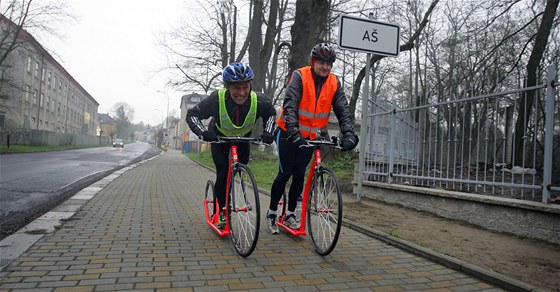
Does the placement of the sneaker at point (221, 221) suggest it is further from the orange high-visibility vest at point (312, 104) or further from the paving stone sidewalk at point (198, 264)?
the orange high-visibility vest at point (312, 104)

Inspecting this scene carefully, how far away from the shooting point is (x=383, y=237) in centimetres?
471

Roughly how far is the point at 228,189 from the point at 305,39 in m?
7.61

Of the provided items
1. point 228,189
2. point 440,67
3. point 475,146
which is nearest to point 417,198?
point 475,146

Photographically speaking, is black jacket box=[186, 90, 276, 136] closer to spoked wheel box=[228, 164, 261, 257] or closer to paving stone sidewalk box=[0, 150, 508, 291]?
spoked wheel box=[228, 164, 261, 257]

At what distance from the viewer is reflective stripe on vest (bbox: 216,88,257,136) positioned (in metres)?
4.40

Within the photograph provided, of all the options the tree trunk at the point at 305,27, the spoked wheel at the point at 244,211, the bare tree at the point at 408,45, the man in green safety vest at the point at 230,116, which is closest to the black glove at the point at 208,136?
the man in green safety vest at the point at 230,116

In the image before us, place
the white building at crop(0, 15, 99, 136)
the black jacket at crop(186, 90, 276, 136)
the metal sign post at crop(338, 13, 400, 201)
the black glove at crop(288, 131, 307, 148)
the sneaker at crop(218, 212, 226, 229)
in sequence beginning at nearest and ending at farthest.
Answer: the black glove at crop(288, 131, 307, 148), the black jacket at crop(186, 90, 276, 136), the sneaker at crop(218, 212, 226, 229), the metal sign post at crop(338, 13, 400, 201), the white building at crop(0, 15, 99, 136)

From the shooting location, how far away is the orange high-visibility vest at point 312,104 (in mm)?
4223

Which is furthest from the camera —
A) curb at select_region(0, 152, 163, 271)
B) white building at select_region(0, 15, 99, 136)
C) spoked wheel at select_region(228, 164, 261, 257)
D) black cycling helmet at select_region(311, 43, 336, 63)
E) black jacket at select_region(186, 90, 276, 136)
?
white building at select_region(0, 15, 99, 136)

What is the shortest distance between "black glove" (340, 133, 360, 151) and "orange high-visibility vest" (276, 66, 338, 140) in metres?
0.47

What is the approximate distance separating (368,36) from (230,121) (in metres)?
3.61

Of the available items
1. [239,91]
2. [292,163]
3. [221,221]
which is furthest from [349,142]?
[221,221]

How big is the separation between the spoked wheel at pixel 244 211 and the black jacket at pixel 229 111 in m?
0.65

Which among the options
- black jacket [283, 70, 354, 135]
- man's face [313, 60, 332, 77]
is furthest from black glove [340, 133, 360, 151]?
man's face [313, 60, 332, 77]
